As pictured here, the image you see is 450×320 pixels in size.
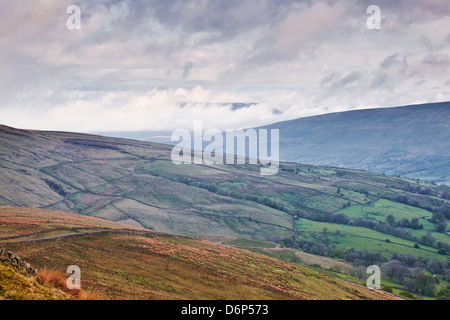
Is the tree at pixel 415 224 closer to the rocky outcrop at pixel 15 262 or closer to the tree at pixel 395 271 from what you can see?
the tree at pixel 395 271

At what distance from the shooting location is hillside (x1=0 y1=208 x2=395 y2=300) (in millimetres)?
34781

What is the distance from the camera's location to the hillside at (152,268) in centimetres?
3478

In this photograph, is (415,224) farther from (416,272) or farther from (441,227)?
(416,272)

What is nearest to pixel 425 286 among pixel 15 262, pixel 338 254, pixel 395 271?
pixel 395 271

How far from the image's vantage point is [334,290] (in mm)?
56031

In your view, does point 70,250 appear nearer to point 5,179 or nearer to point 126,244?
point 126,244

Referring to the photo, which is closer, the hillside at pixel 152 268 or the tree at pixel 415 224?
the hillside at pixel 152 268

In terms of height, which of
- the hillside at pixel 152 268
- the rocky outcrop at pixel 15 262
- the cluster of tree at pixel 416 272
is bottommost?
the cluster of tree at pixel 416 272

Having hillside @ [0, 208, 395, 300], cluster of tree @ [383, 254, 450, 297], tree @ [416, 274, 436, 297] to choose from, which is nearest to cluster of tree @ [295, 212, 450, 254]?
cluster of tree @ [383, 254, 450, 297]

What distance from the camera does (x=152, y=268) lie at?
139 feet

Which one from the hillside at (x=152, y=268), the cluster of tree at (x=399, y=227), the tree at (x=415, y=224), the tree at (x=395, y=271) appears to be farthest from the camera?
the tree at (x=415, y=224)

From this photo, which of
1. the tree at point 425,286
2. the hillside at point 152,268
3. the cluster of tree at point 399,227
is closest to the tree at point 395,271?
the tree at point 425,286
